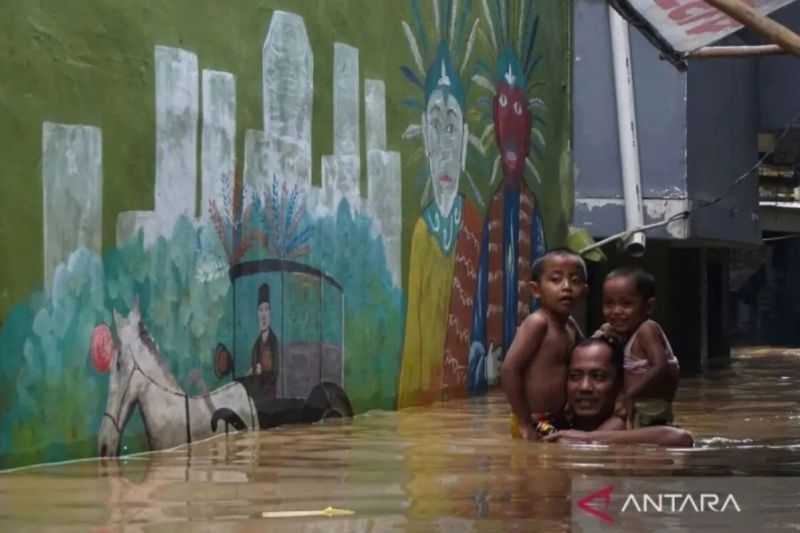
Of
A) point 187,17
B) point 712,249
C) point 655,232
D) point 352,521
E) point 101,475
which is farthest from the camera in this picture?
point 712,249

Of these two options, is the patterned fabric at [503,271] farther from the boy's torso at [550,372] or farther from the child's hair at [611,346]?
the child's hair at [611,346]

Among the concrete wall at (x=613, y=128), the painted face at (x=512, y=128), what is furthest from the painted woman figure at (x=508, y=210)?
the concrete wall at (x=613, y=128)

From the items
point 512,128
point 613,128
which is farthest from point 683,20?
point 613,128

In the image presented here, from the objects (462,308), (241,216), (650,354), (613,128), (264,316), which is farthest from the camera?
(613,128)

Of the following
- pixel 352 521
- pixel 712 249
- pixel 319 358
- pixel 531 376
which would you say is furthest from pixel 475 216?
pixel 712 249

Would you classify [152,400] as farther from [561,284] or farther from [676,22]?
[676,22]

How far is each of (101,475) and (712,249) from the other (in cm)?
2085

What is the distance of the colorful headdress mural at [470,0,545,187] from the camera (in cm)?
1524

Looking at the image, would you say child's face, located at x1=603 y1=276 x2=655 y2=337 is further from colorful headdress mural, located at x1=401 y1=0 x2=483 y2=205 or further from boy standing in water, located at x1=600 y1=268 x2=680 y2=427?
colorful headdress mural, located at x1=401 y1=0 x2=483 y2=205

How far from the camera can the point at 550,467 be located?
26.3 ft

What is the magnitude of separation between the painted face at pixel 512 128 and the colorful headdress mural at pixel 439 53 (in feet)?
3.01

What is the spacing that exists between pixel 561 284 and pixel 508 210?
638cm

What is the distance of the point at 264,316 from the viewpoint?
33.9ft

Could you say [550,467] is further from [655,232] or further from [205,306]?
[655,232]
